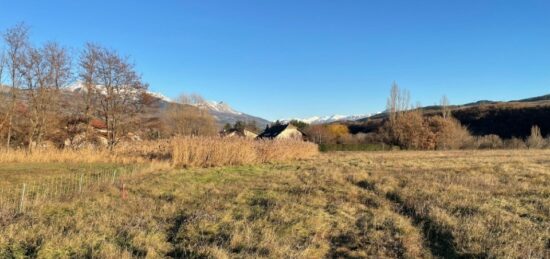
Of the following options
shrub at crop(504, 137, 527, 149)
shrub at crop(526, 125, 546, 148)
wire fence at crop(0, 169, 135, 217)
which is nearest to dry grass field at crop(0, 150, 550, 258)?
wire fence at crop(0, 169, 135, 217)

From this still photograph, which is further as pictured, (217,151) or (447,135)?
(447,135)

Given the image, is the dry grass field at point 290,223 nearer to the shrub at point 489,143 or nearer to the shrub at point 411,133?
the shrub at point 411,133

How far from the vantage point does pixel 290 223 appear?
6879mm

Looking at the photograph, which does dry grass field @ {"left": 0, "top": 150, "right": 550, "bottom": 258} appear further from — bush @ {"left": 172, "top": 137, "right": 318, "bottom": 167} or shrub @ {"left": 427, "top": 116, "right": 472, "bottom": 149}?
shrub @ {"left": 427, "top": 116, "right": 472, "bottom": 149}

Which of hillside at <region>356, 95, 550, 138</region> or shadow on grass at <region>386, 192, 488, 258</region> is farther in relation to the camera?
hillside at <region>356, 95, 550, 138</region>

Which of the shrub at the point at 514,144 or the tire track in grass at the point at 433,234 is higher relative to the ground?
the shrub at the point at 514,144

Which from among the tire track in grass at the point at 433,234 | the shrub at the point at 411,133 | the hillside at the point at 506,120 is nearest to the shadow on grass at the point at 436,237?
the tire track in grass at the point at 433,234

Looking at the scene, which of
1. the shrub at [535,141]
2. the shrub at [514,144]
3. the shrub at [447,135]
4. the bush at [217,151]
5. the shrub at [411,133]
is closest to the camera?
the bush at [217,151]

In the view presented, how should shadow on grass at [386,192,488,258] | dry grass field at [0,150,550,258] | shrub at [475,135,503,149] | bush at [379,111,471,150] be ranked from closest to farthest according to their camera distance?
1. dry grass field at [0,150,550,258]
2. shadow on grass at [386,192,488,258]
3. shrub at [475,135,503,149]
4. bush at [379,111,471,150]

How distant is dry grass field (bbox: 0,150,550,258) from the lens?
5547mm

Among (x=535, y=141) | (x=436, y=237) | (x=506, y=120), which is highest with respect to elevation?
(x=506, y=120)

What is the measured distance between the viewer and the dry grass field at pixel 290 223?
555cm

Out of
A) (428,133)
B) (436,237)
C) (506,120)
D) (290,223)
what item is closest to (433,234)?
(436,237)

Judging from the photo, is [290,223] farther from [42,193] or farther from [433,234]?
[42,193]
